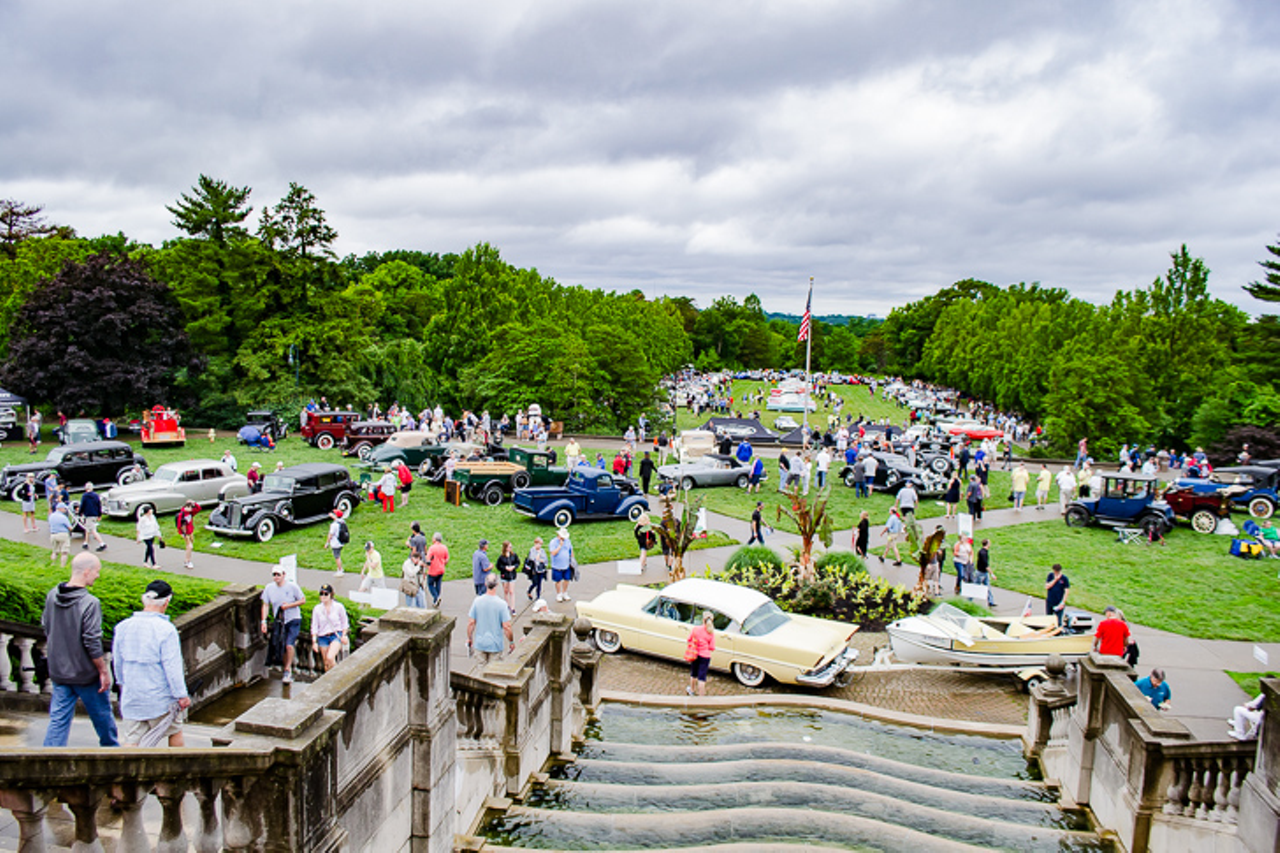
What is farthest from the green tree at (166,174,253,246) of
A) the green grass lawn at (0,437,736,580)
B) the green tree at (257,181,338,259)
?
the green grass lawn at (0,437,736,580)

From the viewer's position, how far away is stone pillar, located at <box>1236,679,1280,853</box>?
20.8 feet

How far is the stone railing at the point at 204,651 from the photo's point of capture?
801cm

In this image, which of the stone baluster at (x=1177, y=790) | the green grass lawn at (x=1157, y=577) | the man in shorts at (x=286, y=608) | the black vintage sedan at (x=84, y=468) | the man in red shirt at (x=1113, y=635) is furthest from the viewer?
the black vintage sedan at (x=84, y=468)

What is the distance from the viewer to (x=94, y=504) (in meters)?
18.7

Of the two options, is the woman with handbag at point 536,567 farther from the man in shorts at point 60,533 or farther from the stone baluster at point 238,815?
the stone baluster at point 238,815

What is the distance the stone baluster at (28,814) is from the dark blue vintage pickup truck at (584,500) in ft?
62.6

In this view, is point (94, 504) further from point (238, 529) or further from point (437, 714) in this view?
point (437, 714)

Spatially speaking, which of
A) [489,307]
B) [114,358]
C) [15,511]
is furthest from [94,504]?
[489,307]

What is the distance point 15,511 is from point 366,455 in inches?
419

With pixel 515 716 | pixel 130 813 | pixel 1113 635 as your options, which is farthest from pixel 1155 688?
pixel 130 813

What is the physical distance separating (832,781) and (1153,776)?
291cm

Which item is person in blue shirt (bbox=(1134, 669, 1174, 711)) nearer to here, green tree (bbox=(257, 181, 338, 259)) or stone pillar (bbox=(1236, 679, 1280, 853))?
stone pillar (bbox=(1236, 679, 1280, 853))

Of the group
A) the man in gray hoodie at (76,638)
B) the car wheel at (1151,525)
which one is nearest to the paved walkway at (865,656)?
the man in gray hoodie at (76,638)

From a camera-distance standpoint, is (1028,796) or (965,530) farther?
(965,530)
